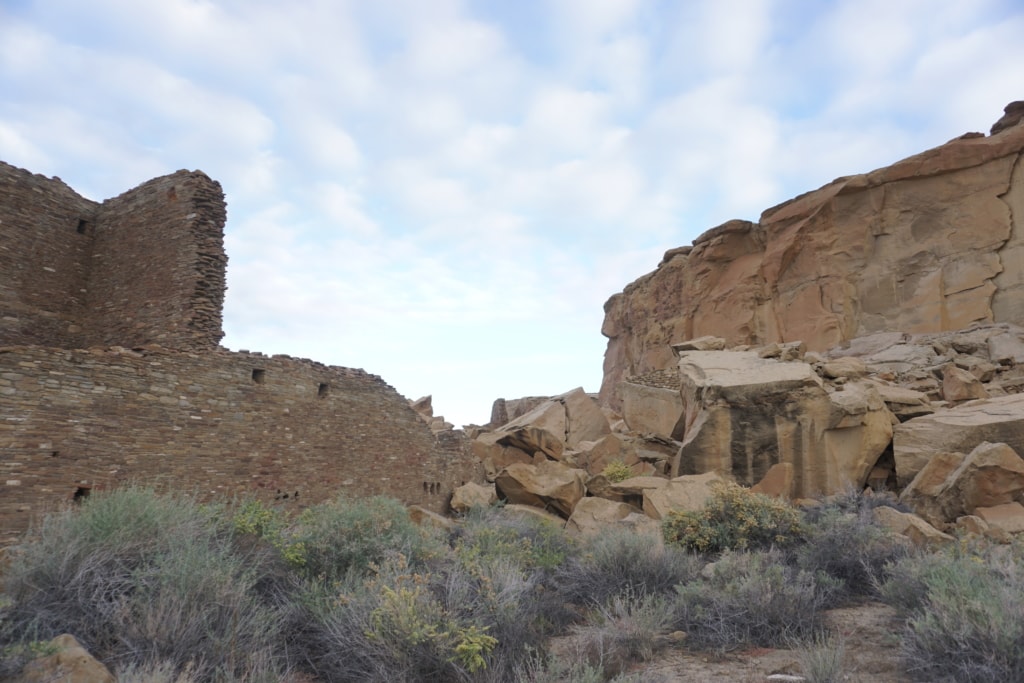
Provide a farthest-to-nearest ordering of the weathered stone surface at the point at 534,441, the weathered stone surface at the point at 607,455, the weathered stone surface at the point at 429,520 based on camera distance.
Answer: the weathered stone surface at the point at 534,441 < the weathered stone surface at the point at 607,455 < the weathered stone surface at the point at 429,520

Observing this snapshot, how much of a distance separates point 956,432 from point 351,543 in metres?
9.75

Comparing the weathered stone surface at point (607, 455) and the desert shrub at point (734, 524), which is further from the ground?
the weathered stone surface at point (607, 455)

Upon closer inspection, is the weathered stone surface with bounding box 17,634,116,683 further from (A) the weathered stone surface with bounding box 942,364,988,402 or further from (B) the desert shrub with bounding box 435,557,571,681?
(A) the weathered stone surface with bounding box 942,364,988,402

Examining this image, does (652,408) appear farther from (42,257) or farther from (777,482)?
(42,257)

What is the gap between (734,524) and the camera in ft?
27.7

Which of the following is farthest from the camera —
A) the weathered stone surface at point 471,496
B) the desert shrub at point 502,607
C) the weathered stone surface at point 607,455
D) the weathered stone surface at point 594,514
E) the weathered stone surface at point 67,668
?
the weathered stone surface at point 607,455

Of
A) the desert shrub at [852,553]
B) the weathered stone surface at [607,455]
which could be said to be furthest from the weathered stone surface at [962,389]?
the desert shrub at [852,553]

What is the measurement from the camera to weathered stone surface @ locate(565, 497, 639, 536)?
9.60 m

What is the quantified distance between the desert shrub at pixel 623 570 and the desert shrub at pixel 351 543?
162 centimetres

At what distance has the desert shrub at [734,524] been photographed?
826cm

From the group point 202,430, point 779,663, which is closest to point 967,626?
point 779,663

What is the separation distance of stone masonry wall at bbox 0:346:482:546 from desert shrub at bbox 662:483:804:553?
6.22 m

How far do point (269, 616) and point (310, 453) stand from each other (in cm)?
650

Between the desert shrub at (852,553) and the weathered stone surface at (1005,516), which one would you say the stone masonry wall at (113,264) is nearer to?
the desert shrub at (852,553)
